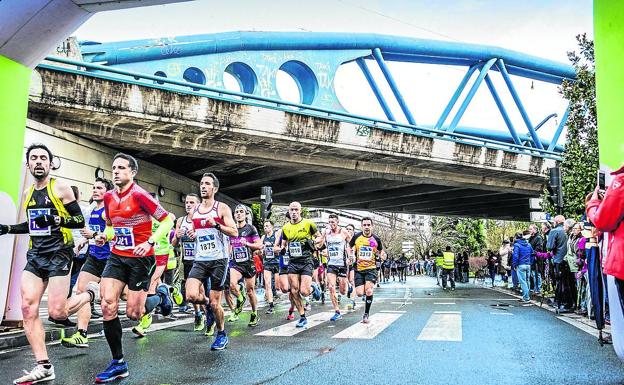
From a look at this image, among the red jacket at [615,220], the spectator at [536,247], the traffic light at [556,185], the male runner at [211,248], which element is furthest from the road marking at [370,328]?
the traffic light at [556,185]

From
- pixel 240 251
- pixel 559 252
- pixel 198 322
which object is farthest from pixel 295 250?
pixel 559 252

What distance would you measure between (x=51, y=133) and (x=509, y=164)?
787 inches

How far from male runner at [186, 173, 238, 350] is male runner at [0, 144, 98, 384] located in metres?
1.61

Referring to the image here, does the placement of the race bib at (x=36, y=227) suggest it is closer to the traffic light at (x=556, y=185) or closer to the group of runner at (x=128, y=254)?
the group of runner at (x=128, y=254)

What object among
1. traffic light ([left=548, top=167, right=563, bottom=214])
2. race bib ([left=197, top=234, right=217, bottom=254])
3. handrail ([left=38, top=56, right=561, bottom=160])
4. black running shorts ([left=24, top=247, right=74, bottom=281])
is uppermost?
handrail ([left=38, top=56, right=561, bottom=160])

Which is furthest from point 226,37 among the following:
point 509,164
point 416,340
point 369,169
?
point 416,340

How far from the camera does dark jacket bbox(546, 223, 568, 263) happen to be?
425 inches

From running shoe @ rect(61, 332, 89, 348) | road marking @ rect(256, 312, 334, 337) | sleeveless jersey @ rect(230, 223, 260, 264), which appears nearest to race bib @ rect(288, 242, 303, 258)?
sleeveless jersey @ rect(230, 223, 260, 264)

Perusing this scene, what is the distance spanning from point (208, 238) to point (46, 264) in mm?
2043

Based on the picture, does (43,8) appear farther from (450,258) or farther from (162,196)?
(450,258)

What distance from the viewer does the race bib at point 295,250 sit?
9281 millimetres

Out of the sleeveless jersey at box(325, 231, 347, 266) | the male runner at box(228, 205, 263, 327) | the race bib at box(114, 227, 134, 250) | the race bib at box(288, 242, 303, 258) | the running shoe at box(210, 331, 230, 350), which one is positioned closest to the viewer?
the race bib at box(114, 227, 134, 250)

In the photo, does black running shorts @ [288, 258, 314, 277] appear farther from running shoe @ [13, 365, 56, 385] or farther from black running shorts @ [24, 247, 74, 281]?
running shoe @ [13, 365, 56, 385]

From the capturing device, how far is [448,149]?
2327 cm
